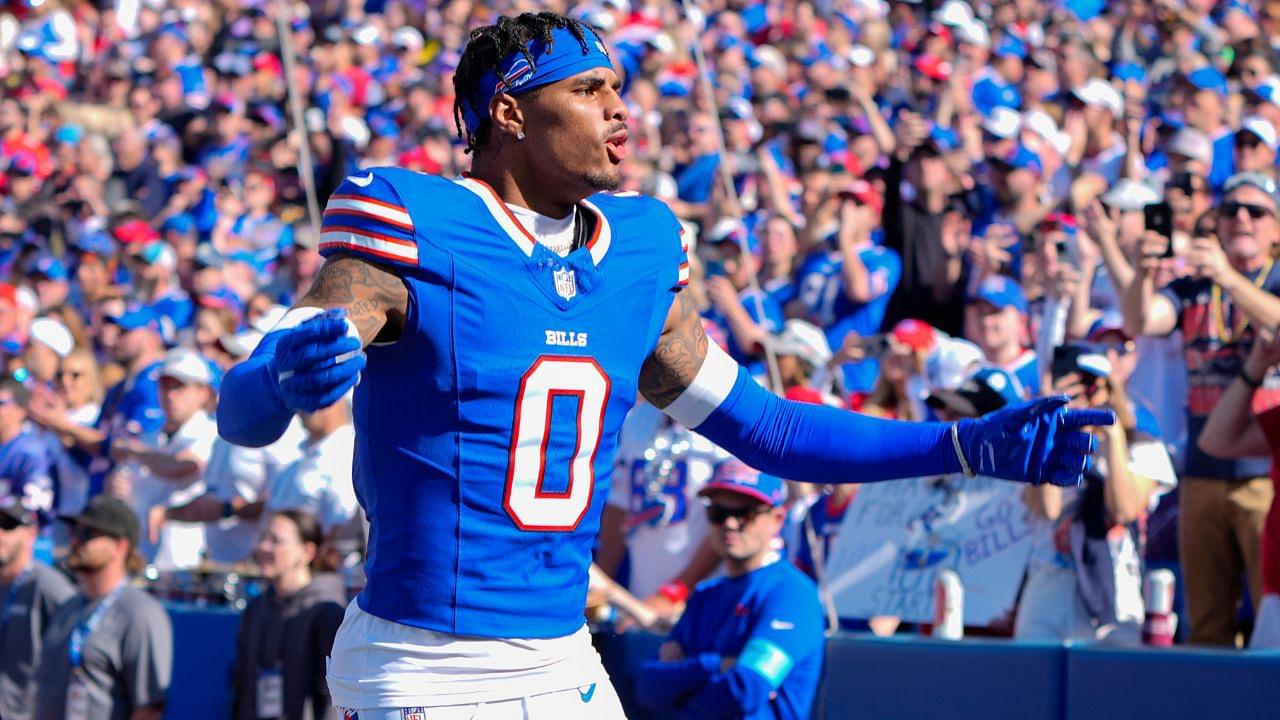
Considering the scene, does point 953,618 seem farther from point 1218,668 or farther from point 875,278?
point 875,278

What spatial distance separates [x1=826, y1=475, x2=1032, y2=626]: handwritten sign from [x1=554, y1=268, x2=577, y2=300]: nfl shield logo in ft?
10.4

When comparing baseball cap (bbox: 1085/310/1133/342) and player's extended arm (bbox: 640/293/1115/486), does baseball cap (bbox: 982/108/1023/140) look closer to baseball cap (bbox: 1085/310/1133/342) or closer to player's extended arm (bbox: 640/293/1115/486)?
baseball cap (bbox: 1085/310/1133/342)

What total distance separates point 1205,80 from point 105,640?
621 centimetres

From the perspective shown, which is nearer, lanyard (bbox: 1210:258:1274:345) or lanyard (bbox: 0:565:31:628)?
lanyard (bbox: 1210:258:1274:345)

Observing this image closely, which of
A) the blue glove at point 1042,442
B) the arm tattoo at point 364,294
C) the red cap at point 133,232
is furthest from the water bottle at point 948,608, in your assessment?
the red cap at point 133,232

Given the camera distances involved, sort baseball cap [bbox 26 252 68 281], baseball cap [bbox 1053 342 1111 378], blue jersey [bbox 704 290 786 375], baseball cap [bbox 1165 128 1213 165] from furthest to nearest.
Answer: baseball cap [bbox 26 252 68 281] < baseball cap [bbox 1165 128 1213 165] < blue jersey [bbox 704 290 786 375] < baseball cap [bbox 1053 342 1111 378]

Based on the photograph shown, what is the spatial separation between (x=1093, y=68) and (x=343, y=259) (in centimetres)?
875

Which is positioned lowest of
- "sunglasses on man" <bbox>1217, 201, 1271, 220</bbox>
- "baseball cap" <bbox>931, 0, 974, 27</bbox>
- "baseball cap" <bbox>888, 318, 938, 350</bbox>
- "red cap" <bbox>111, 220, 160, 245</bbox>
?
"baseball cap" <bbox>888, 318, 938, 350</bbox>

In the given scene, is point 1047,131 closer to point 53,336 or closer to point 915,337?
point 915,337

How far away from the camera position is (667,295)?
3.59 m

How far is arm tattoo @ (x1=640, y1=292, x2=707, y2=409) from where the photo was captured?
3.70 m

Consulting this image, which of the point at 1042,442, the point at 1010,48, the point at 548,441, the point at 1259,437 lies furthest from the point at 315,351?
the point at 1010,48

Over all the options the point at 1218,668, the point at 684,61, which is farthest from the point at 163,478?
the point at 684,61

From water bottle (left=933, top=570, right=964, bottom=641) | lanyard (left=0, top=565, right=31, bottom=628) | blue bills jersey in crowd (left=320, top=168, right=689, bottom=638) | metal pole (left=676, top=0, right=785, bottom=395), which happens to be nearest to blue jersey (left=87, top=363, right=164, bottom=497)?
lanyard (left=0, top=565, right=31, bottom=628)
